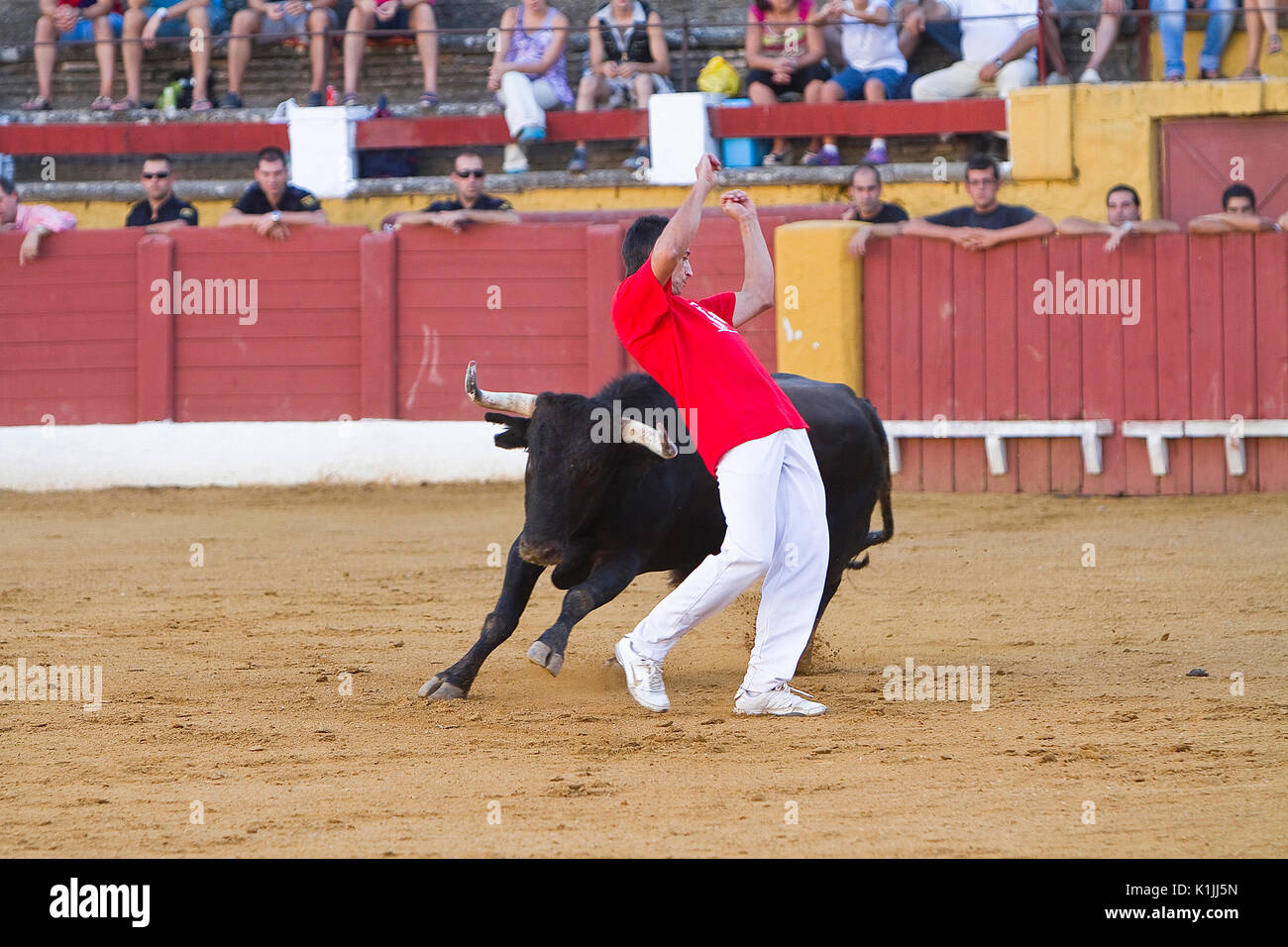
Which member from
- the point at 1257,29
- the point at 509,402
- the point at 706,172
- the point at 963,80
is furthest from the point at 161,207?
the point at 706,172

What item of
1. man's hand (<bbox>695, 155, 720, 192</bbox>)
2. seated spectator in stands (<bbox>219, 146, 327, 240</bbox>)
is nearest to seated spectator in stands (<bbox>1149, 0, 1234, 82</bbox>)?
seated spectator in stands (<bbox>219, 146, 327, 240</bbox>)

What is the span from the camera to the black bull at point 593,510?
4.83 m

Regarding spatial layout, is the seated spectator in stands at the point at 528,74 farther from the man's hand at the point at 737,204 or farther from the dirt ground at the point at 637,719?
the man's hand at the point at 737,204

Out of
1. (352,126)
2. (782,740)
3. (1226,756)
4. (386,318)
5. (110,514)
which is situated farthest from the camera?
(352,126)

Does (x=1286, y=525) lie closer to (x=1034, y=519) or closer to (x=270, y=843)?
(x=1034, y=519)

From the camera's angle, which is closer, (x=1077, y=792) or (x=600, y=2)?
(x=1077, y=792)

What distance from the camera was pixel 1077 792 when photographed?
367 cm

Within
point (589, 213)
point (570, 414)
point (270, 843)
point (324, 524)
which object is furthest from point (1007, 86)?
point (270, 843)

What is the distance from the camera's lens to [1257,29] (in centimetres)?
1124

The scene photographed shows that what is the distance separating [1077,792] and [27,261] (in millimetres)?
9728

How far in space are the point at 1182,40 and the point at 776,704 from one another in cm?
844

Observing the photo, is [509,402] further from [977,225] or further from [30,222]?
[30,222]

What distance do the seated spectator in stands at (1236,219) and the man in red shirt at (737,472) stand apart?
19.9 ft

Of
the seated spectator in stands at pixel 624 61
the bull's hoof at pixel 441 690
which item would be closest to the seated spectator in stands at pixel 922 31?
the seated spectator in stands at pixel 624 61
